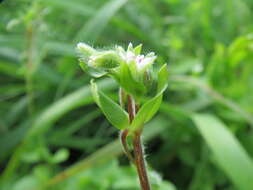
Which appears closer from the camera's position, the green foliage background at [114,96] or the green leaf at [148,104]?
the green leaf at [148,104]

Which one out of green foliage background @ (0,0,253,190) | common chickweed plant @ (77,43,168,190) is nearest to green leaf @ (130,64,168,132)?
common chickweed plant @ (77,43,168,190)

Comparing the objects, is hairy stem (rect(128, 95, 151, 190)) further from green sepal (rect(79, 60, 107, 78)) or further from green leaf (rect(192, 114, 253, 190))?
green leaf (rect(192, 114, 253, 190))

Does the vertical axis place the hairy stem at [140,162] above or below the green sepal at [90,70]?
below


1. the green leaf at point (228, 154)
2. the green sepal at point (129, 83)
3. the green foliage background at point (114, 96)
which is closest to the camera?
the green sepal at point (129, 83)

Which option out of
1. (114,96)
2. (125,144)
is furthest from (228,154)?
(125,144)

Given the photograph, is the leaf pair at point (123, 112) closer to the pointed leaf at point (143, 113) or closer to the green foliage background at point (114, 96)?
the pointed leaf at point (143, 113)

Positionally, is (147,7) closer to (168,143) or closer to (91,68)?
(168,143)

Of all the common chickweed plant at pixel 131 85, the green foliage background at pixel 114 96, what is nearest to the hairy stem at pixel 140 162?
the common chickweed plant at pixel 131 85

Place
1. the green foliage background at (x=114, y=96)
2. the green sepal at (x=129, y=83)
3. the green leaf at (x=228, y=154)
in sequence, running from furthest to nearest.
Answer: the green foliage background at (x=114, y=96), the green leaf at (x=228, y=154), the green sepal at (x=129, y=83)

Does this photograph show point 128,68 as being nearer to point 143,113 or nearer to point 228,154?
point 143,113

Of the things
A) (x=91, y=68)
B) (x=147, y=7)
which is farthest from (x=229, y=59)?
(x=91, y=68)
